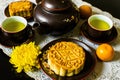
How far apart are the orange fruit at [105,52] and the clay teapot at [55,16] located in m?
0.14

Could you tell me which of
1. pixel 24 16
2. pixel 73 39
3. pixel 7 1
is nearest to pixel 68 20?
pixel 73 39

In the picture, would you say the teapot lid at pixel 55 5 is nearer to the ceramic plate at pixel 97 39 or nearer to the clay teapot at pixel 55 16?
the clay teapot at pixel 55 16

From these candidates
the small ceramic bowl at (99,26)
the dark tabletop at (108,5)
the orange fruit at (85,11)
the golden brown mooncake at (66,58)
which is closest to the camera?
the golden brown mooncake at (66,58)

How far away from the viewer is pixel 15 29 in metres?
0.84

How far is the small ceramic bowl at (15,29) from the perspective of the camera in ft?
2.64

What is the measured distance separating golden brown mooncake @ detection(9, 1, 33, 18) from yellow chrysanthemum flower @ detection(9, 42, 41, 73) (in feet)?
0.55

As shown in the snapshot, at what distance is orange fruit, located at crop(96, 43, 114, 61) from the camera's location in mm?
776

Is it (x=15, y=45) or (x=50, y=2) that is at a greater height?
(x=50, y=2)

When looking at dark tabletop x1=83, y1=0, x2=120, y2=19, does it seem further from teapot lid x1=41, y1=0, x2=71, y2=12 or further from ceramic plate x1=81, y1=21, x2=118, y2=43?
teapot lid x1=41, y1=0, x2=71, y2=12

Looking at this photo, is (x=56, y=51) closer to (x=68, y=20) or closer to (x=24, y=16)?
(x=68, y=20)

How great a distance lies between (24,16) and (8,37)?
13 centimetres

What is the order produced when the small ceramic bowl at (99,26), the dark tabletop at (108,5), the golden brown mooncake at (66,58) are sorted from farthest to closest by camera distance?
the dark tabletop at (108,5) → the small ceramic bowl at (99,26) → the golden brown mooncake at (66,58)

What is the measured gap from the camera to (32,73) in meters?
0.76

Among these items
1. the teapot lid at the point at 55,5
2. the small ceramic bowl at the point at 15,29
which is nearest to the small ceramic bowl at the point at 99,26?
the teapot lid at the point at 55,5
